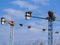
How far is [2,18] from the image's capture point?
3738 cm

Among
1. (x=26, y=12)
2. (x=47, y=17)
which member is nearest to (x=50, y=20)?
(x=47, y=17)

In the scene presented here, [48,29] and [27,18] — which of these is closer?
[27,18]

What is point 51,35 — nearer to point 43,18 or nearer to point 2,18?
point 43,18

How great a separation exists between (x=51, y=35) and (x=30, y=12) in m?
4.54

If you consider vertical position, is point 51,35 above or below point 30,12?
below

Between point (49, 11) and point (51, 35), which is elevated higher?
point (49, 11)

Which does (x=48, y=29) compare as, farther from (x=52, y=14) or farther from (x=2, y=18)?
(x=2, y=18)

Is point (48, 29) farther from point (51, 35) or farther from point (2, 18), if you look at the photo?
point (2, 18)

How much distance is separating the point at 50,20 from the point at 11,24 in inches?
157

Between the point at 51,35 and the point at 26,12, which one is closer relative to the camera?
the point at 26,12

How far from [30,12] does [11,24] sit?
2.53m

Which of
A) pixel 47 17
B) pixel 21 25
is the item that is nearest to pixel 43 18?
pixel 47 17

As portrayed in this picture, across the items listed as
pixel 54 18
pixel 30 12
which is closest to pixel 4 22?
pixel 30 12

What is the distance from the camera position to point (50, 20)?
1505 inches
